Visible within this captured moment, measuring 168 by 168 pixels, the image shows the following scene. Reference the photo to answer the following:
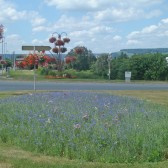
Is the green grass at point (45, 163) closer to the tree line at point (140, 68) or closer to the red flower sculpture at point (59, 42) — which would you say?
the red flower sculpture at point (59, 42)

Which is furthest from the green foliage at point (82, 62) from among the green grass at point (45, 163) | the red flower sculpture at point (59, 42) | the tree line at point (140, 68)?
the green grass at point (45, 163)

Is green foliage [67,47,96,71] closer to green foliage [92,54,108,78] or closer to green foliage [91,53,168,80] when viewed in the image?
green foliage [92,54,108,78]

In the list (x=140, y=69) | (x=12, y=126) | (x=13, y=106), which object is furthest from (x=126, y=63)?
(x=12, y=126)

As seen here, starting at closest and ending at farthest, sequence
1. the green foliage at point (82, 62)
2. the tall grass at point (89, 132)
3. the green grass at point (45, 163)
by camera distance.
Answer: the green grass at point (45, 163)
the tall grass at point (89, 132)
the green foliage at point (82, 62)

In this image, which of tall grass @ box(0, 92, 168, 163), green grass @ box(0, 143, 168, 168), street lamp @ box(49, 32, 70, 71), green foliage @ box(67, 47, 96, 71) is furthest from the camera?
green foliage @ box(67, 47, 96, 71)

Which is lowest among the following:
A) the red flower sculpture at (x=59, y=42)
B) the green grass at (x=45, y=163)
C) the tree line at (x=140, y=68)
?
the green grass at (x=45, y=163)

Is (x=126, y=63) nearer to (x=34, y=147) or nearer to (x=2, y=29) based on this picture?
(x=2, y=29)

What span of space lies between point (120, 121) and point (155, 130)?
1.22 meters

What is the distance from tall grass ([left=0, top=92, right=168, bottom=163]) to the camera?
720 cm

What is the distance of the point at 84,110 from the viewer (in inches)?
443

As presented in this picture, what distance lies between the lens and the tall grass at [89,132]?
23.6 ft

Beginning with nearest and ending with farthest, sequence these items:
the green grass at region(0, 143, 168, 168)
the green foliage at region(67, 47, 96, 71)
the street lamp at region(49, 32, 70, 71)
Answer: the green grass at region(0, 143, 168, 168) → the street lamp at region(49, 32, 70, 71) → the green foliage at region(67, 47, 96, 71)

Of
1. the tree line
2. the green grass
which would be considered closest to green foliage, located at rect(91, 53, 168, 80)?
the tree line

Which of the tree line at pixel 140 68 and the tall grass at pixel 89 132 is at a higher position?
the tree line at pixel 140 68
